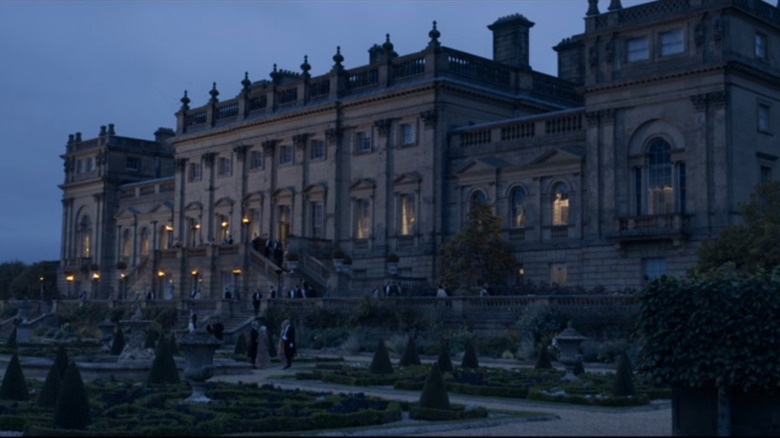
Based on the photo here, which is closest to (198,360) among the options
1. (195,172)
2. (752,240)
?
(752,240)

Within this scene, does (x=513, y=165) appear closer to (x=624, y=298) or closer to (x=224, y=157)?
(x=624, y=298)

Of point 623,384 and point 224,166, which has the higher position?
point 224,166

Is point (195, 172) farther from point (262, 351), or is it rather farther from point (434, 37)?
point (262, 351)

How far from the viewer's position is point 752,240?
37.7m

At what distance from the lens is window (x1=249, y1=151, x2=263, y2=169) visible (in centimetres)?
6588

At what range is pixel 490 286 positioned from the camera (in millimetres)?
48750

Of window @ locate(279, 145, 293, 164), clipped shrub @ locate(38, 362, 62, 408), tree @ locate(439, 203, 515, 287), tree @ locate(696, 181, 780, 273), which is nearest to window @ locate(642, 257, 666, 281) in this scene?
tree @ locate(696, 181, 780, 273)

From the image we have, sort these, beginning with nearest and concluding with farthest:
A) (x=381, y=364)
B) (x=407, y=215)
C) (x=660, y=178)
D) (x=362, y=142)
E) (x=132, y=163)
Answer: (x=381, y=364) < (x=660, y=178) < (x=407, y=215) < (x=362, y=142) < (x=132, y=163)

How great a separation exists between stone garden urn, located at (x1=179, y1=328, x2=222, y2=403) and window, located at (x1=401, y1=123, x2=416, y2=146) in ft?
114

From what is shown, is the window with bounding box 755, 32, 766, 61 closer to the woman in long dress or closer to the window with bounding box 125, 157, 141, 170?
the woman in long dress

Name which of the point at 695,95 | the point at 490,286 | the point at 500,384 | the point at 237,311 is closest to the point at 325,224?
the point at 237,311

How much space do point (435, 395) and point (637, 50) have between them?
29.8 meters

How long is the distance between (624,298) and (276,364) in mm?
11932

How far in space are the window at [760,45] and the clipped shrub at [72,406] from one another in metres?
35.3
